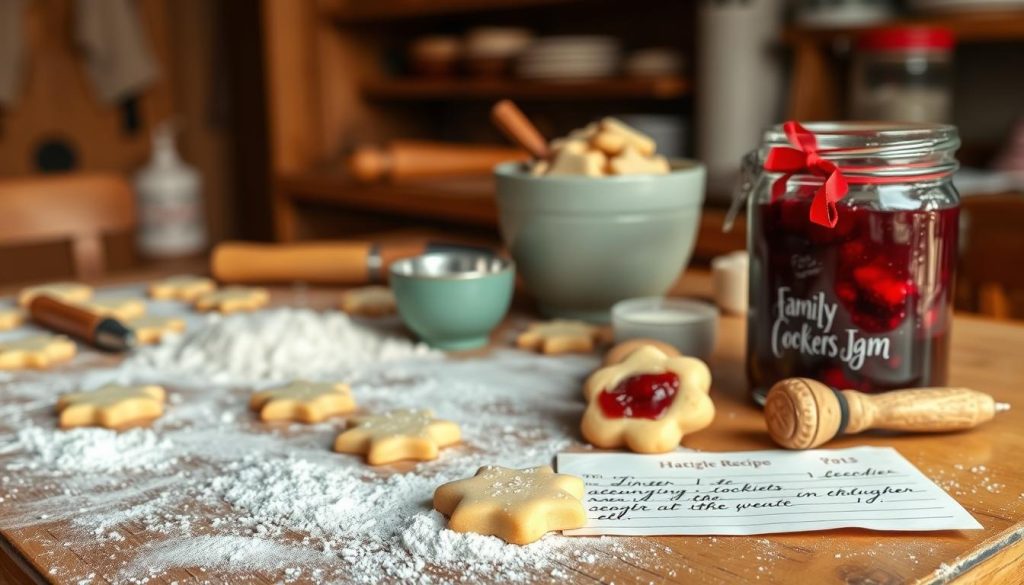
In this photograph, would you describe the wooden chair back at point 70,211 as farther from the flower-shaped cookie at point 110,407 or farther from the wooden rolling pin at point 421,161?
the flower-shaped cookie at point 110,407

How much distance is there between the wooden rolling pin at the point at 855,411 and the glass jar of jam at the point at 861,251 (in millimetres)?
31

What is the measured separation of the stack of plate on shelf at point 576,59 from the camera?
250cm

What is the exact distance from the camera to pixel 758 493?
63 cm

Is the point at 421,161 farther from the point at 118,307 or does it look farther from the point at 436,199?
the point at 118,307

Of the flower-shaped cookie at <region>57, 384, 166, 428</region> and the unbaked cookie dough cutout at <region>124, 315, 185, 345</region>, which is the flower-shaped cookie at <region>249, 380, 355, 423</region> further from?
the unbaked cookie dough cutout at <region>124, 315, 185, 345</region>

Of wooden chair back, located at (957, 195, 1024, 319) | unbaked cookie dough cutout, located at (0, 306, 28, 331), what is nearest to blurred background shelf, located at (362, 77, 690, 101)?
wooden chair back, located at (957, 195, 1024, 319)

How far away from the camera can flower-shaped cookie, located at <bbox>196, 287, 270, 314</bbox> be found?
1.20 meters

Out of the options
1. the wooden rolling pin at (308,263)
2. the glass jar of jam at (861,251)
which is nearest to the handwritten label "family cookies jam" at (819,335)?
the glass jar of jam at (861,251)

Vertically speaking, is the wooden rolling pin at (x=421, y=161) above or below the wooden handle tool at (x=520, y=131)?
below

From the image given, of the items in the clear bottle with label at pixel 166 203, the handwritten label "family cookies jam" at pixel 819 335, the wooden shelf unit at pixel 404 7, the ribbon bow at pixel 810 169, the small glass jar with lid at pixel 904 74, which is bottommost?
the clear bottle with label at pixel 166 203

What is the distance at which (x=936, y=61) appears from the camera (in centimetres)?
188

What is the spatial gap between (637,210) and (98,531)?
0.62 m

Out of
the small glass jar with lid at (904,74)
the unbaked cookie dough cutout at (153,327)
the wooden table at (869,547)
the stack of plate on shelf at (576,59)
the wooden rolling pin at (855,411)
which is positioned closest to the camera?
the wooden table at (869,547)

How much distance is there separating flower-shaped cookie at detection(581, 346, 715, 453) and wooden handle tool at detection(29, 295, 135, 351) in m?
0.51
